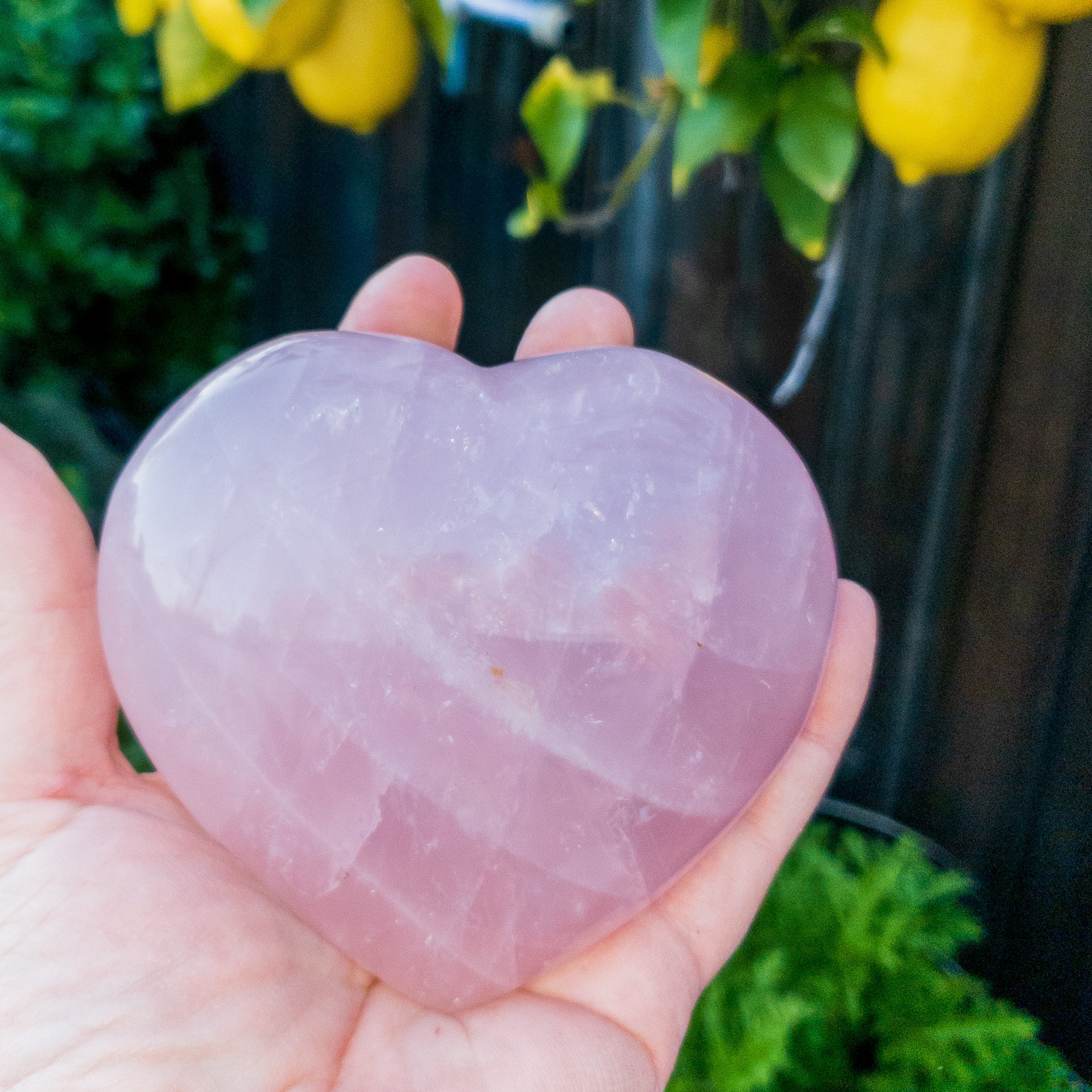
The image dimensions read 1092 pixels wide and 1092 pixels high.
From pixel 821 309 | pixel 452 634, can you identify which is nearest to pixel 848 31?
pixel 821 309

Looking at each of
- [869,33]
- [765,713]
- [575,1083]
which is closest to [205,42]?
[869,33]

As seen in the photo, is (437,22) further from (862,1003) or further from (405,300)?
(862,1003)

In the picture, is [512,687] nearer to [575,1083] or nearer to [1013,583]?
[575,1083]

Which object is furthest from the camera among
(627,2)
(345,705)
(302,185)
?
(302,185)

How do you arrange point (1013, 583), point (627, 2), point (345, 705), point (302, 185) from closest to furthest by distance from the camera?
point (345, 705), point (1013, 583), point (627, 2), point (302, 185)

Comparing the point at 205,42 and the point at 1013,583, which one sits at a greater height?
the point at 205,42
